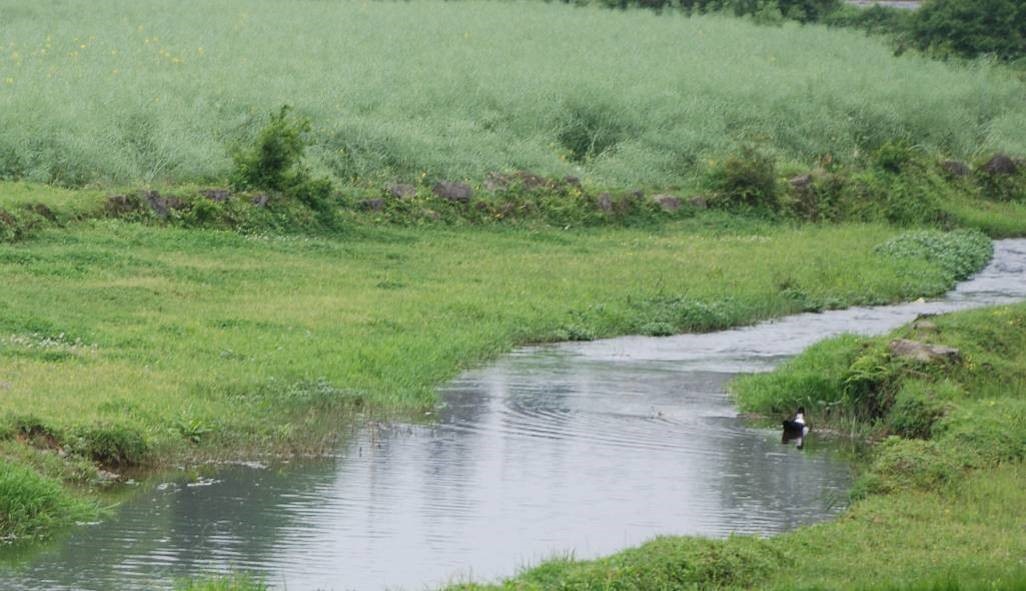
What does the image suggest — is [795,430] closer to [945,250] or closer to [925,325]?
[925,325]

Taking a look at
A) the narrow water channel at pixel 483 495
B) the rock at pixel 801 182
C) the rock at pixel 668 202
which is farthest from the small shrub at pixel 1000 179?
the narrow water channel at pixel 483 495

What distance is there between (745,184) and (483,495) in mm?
19769

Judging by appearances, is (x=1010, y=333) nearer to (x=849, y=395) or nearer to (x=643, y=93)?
(x=849, y=395)

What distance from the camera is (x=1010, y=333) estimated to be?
18562 millimetres

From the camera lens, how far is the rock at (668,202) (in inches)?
1216

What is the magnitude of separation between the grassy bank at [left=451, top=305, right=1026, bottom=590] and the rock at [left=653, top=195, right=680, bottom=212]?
11545 mm

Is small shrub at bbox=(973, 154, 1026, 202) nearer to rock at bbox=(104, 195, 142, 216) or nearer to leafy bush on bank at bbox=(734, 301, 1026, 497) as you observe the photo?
leafy bush on bank at bbox=(734, 301, 1026, 497)

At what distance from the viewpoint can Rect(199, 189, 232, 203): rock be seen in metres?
24.7

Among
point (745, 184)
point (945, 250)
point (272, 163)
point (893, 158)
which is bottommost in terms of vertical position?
point (945, 250)

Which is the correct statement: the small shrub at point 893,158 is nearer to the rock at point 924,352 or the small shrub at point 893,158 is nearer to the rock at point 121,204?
the rock at point 121,204

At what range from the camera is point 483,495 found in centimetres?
1334

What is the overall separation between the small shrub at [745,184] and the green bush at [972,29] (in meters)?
27.6

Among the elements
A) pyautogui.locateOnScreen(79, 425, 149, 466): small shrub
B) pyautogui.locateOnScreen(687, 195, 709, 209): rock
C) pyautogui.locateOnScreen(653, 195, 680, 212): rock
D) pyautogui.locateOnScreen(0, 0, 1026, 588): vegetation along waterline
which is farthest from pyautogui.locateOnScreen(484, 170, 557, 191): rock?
pyautogui.locateOnScreen(79, 425, 149, 466): small shrub

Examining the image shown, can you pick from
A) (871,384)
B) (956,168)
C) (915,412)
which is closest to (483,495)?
(915,412)
